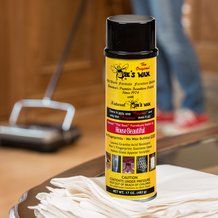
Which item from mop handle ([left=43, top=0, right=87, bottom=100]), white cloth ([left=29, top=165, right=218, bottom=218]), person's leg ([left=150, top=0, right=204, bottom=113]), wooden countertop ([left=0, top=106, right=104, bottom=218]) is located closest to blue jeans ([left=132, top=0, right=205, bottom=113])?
person's leg ([left=150, top=0, right=204, bottom=113])

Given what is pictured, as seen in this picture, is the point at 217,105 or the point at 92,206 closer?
the point at 92,206

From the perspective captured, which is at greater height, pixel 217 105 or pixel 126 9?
pixel 126 9

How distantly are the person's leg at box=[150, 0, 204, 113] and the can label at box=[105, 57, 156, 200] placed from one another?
2.08 meters

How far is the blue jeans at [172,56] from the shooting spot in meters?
2.90

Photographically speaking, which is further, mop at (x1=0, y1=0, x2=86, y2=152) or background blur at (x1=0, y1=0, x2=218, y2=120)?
background blur at (x1=0, y1=0, x2=218, y2=120)

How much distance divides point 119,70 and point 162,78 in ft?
7.47

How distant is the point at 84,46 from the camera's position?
3.33m

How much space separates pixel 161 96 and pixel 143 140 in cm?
228

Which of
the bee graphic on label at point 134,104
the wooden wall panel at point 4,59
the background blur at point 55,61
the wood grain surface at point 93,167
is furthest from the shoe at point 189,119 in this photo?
the bee graphic on label at point 134,104

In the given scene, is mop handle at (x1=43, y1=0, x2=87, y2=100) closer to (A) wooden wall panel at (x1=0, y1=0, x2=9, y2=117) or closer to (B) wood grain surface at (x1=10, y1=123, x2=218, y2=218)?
(A) wooden wall panel at (x1=0, y1=0, x2=9, y2=117)

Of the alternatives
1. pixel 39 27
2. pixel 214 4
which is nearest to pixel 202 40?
pixel 214 4

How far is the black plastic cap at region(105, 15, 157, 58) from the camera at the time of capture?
2.61ft

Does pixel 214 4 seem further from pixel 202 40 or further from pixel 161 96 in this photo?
pixel 161 96

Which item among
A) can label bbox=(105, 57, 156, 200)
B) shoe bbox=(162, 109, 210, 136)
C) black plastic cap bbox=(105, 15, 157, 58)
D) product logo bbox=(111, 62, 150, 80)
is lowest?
shoe bbox=(162, 109, 210, 136)
